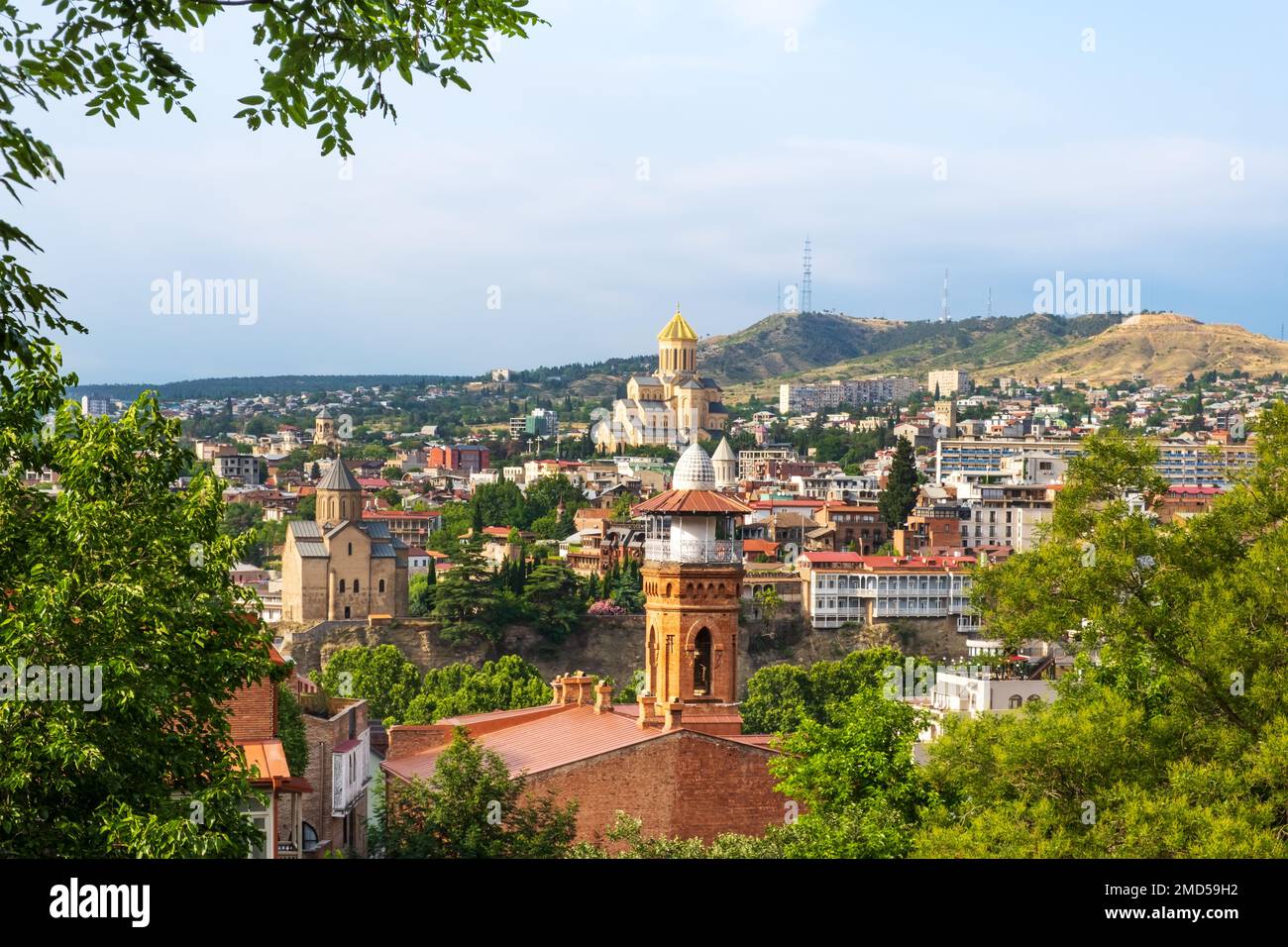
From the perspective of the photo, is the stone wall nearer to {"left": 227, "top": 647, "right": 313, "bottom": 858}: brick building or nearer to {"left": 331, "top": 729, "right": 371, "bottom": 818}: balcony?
{"left": 331, "top": 729, "right": 371, "bottom": 818}: balcony

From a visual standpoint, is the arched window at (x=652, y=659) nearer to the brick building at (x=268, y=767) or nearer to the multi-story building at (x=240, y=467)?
the brick building at (x=268, y=767)

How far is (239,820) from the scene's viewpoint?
12.1m

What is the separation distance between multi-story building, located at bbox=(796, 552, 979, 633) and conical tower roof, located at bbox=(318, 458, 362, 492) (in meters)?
22.0

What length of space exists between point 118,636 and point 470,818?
917cm

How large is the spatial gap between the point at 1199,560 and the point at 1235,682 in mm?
1833

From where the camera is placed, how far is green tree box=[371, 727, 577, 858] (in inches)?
799

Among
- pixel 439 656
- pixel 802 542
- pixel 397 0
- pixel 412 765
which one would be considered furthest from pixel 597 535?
pixel 397 0

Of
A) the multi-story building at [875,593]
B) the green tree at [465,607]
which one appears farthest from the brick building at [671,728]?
the multi-story building at [875,593]

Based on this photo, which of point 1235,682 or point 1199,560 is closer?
point 1235,682

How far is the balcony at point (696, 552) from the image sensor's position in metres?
30.8

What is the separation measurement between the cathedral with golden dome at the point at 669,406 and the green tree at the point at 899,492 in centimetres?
5564

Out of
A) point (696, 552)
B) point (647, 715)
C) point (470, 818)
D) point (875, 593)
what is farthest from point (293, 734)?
point (875, 593)

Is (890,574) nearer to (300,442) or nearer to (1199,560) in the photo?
(1199,560)

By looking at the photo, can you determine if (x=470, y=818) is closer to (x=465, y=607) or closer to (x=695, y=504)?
(x=695, y=504)
